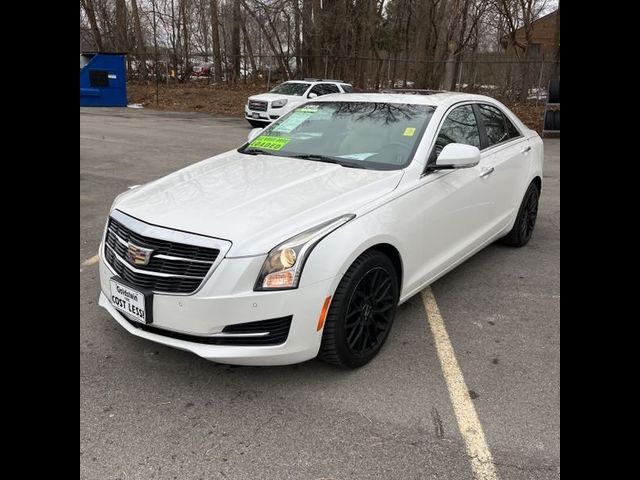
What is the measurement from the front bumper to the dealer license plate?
2.9 inches

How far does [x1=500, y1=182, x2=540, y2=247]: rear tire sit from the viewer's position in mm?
5258

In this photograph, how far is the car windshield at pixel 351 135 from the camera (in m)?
3.77

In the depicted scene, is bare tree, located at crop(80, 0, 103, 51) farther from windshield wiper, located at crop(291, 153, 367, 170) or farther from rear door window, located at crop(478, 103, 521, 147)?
windshield wiper, located at crop(291, 153, 367, 170)

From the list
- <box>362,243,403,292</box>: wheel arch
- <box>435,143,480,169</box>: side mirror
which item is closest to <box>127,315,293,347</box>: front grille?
<box>362,243,403,292</box>: wheel arch

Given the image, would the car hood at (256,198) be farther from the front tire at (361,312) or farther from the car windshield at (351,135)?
the front tire at (361,312)

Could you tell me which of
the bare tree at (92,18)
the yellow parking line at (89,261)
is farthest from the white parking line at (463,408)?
the bare tree at (92,18)

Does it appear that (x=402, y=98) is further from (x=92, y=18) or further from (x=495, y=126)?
(x=92, y=18)

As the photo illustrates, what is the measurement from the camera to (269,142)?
172 inches

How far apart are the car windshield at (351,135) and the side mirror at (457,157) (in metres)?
0.22

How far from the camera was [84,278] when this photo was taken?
4.41 meters

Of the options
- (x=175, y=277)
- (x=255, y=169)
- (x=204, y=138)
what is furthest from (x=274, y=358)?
(x=204, y=138)

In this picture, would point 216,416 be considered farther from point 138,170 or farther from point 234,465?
point 138,170

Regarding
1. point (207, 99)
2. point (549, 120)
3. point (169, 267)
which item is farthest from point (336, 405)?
point (207, 99)
